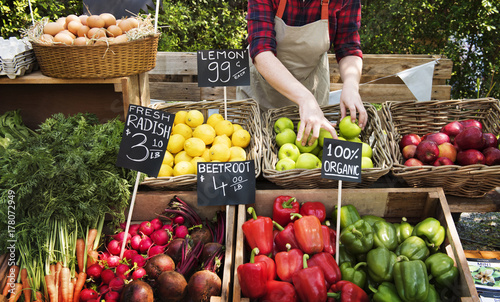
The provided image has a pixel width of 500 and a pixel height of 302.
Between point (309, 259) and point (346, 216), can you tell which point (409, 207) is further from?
point (309, 259)

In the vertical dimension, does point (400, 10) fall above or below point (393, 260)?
above

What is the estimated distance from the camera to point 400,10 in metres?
5.59

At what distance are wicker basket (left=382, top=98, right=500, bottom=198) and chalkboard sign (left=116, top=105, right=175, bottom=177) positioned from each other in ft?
3.74

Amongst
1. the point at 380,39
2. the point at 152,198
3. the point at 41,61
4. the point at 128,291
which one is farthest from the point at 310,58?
the point at 380,39

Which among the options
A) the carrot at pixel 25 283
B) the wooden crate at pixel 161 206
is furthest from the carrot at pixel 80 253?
the wooden crate at pixel 161 206

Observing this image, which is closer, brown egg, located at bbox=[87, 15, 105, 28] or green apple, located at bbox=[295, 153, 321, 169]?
green apple, located at bbox=[295, 153, 321, 169]

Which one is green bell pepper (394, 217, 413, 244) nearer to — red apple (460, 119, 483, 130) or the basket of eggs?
red apple (460, 119, 483, 130)

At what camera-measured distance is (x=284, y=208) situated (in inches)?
71.6

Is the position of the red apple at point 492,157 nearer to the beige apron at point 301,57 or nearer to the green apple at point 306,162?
the green apple at point 306,162

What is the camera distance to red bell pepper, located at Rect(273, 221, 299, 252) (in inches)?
66.1

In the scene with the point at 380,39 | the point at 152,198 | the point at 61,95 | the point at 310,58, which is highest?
the point at 380,39

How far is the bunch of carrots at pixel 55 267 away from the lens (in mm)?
1596

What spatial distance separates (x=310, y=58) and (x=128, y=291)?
1841 millimetres

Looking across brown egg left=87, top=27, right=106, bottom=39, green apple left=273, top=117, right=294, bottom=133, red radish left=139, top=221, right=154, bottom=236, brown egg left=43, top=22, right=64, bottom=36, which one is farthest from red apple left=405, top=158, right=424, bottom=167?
brown egg left=43, top=22, right=64, bottom=36
